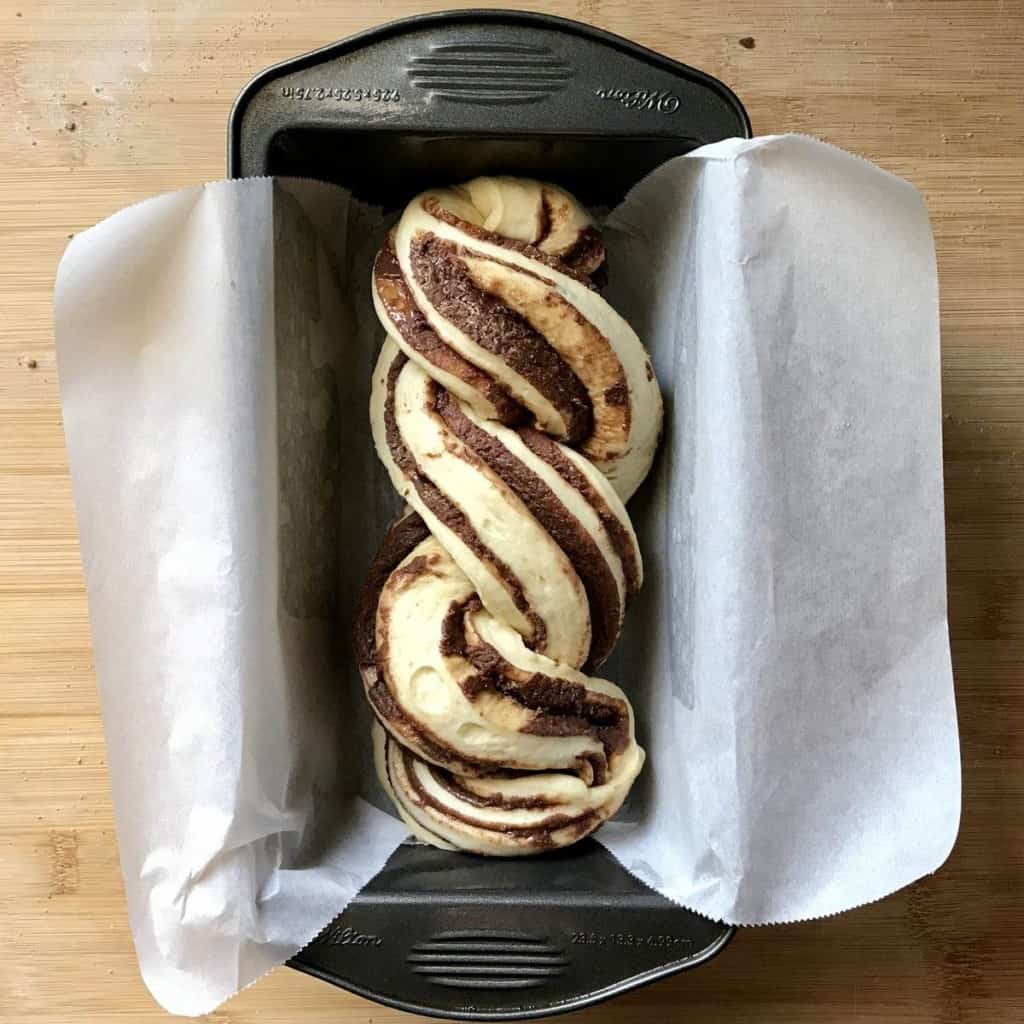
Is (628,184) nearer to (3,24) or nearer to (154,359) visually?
(154,359)

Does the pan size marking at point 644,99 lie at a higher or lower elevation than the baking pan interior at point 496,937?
higher

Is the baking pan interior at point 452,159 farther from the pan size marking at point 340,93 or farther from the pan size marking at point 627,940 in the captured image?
the pan size marking at point 627,940

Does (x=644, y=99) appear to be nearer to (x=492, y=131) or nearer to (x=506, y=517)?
(x=492, y=131)

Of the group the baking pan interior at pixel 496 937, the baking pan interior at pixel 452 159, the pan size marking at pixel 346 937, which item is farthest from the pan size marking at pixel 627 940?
the baking pan interior at pixel 452 159

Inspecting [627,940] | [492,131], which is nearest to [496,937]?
[627,940]

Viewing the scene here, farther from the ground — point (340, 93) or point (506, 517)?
point (340, 93)

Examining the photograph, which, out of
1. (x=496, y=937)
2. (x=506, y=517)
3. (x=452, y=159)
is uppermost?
(x=452, y=159)

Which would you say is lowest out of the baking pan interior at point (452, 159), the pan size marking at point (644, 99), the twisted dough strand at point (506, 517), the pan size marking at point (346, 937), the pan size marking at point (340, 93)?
the pan size marking at point (346, 937)

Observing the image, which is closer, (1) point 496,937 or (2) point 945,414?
(1) point 496,937
